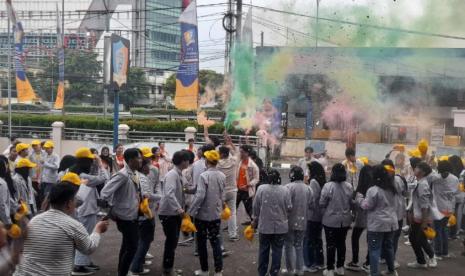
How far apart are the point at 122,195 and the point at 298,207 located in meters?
2.28

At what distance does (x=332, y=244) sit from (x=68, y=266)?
3.94 m

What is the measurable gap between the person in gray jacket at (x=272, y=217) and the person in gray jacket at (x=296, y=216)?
198mm

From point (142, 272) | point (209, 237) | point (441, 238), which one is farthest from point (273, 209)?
point (441, 238)

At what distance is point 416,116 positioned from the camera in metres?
26.7

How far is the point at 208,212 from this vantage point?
6445mm

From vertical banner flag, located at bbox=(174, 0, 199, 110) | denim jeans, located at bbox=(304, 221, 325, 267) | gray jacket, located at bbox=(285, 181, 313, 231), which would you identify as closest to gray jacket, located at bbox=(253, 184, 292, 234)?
gray jacket, located at bbox=(285, 181, 313, 231)

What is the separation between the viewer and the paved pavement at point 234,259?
713 cm

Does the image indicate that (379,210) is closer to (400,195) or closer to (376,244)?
(376,244)

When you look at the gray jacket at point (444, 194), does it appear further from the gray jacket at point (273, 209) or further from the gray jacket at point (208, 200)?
the gray jacket at point (208, 200)

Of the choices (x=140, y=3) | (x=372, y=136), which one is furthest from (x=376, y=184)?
(x=140, y=3)

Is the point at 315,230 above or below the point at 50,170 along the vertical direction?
below

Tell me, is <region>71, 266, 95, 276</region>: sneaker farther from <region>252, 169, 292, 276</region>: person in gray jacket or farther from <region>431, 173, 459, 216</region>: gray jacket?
<region>431, 173, 459, 216</region>: gray jacket

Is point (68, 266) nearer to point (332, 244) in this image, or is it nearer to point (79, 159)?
point (79, 159)

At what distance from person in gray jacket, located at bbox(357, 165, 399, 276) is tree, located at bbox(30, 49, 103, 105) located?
45.4 m
